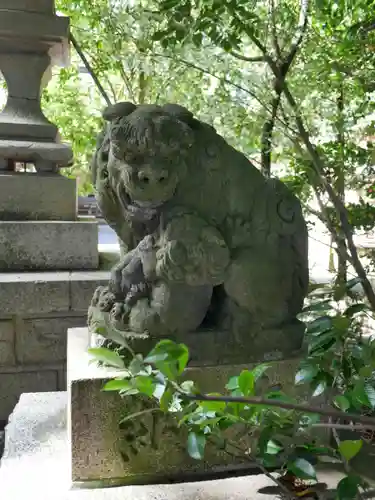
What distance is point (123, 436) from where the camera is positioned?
1409 mm

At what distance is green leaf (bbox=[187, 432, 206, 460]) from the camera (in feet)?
3.20

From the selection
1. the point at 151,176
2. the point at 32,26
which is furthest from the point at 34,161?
the point at 151,176

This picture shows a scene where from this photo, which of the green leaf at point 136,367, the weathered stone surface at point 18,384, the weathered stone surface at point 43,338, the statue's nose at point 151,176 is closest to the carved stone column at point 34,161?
the weathered stone surface at point 43,338

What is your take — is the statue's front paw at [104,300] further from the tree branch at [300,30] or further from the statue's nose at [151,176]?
the tree branch at [300,30]

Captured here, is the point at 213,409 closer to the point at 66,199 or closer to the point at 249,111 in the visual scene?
the point at 66,199

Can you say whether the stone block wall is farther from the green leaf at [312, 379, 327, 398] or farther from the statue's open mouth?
the green leaf at [312, 379, 327, 398]

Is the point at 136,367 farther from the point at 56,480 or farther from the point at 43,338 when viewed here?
the point at 43,338

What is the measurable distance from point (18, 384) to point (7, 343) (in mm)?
216

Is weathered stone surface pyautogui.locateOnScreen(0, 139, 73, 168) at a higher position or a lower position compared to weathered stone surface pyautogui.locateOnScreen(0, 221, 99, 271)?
higher

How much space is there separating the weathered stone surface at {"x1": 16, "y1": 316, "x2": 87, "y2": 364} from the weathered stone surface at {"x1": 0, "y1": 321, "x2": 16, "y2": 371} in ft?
0.09

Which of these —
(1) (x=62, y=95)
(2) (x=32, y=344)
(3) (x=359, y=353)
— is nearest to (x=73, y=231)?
(2) (x=32, y=344)

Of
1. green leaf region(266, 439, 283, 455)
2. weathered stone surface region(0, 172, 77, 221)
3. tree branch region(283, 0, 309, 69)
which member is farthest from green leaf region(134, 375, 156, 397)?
weathered stone surface region(0, 172, 77, 221)

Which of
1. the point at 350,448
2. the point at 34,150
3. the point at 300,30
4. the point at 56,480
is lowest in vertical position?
the point at 56,480

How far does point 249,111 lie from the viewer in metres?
2.95
